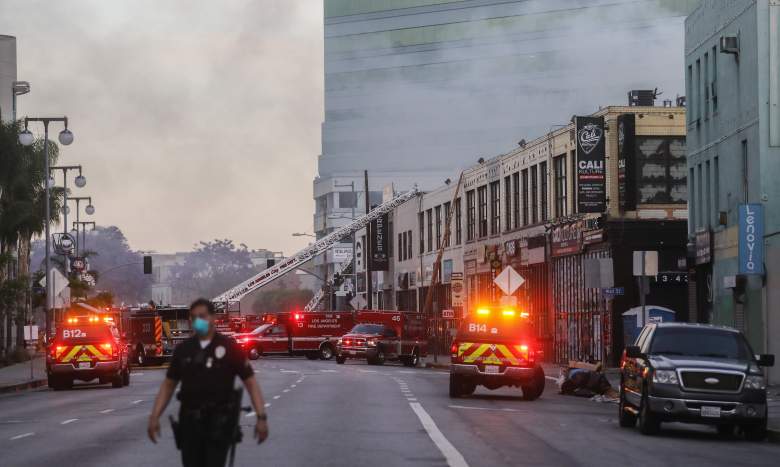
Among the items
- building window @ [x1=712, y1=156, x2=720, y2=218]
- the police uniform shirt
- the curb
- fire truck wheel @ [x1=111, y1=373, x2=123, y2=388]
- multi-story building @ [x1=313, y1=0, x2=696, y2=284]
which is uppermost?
multi-story building @ [x1=313, y1=0, x2=696, y2=284]

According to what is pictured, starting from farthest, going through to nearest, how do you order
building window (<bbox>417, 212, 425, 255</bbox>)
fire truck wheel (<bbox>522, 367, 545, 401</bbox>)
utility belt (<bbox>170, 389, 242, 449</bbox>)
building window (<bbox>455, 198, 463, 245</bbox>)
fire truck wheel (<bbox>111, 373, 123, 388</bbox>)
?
1. building window (<bbox>417, 212, 425, 255</bbox>)
2. building window (<bbox>455, 198, 463, 245</bbox>)
3. fire truck wheel (<bbox>111, 373, 123, 388</bbox>)
4. fire truck wheel (<bbox>522, 367, 545, 401</bbox>)
5. utility belt (<bbox>170, 389, 242, 449</bbox>)

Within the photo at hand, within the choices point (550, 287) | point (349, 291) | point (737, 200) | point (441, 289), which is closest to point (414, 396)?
point (737, 200)

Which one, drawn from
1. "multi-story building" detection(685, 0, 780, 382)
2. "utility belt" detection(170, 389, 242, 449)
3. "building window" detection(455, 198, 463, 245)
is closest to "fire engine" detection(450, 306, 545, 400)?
"multi-story building" detection(685, 0, 780, 382)

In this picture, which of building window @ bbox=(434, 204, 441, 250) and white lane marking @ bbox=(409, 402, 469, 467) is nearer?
white lane marking @ bbox=(409, 402, 469, 467)

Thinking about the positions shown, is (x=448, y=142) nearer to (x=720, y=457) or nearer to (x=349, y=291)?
(x=349, y=291)

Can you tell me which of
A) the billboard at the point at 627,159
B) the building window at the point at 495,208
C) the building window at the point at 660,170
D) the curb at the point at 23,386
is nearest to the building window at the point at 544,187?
the building window at the point at 495,208

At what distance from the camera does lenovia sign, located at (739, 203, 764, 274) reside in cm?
3909

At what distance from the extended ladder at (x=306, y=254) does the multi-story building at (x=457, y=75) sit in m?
36.9

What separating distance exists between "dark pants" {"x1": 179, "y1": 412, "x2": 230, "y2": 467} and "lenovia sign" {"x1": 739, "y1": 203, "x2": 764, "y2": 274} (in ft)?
96.4

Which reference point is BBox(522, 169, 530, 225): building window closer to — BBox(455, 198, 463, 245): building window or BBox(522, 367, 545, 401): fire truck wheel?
BBox(455, 198, 463, 245): building window

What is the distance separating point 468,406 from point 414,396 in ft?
14.4

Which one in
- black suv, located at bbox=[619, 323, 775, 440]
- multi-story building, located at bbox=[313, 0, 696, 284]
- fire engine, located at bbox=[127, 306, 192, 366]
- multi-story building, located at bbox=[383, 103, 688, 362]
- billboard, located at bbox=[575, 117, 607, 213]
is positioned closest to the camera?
black suv, located at bbox=[619, 323, 775, 440]

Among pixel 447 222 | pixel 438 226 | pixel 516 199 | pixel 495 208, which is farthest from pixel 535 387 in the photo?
pixel 438 226

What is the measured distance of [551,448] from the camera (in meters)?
20.9
